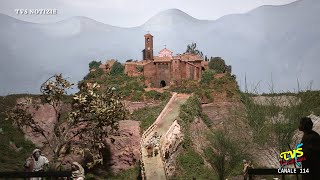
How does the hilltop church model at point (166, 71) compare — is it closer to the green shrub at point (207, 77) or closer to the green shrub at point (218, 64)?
the green shrub at point (207, 77)

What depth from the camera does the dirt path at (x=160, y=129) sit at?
17.2m

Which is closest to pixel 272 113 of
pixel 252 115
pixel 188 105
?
pixel 252 115

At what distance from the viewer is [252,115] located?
2052 centimetres

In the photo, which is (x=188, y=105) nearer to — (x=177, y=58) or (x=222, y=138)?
(x=222, y=138)

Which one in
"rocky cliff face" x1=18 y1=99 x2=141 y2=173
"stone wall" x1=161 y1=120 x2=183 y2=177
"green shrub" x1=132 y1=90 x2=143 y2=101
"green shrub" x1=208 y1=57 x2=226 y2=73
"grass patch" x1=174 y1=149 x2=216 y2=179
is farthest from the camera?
"green shrub" x1=208 y1=57 x2=226 y2=73

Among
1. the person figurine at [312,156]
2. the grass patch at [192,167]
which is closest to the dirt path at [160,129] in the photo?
the grass patch at [192,167]

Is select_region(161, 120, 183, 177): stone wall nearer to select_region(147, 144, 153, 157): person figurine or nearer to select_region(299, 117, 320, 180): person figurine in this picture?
select_region(147, 144, 153, 157): person figurine

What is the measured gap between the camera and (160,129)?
77.8 ft

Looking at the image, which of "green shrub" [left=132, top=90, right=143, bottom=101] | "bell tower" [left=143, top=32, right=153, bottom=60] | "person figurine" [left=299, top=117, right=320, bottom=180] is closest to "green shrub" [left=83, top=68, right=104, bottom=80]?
"green shrub" [left=132, top=90, right=143, bottom=101]

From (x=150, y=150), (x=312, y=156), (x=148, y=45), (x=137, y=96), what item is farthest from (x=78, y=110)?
(x=148, y=45)

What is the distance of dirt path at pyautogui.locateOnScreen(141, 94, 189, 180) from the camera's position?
17194 millimetres

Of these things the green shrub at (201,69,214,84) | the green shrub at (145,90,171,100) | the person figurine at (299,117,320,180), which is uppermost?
the green shrub at (201,69,214,84)

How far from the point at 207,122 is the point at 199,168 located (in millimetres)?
8283

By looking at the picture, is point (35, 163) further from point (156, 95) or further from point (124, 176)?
point (156, 95)
